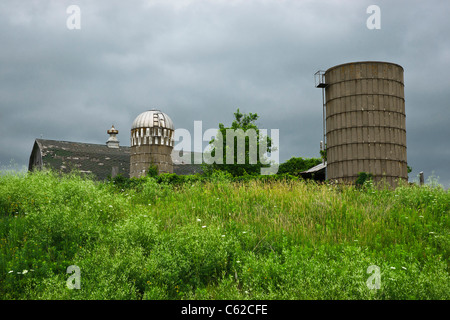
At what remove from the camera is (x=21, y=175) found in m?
15.0

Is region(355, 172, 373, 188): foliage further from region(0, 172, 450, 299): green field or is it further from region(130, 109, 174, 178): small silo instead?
region(130, 109, 174, 178): small silo

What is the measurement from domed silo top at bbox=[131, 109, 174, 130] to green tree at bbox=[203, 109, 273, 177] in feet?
14.7

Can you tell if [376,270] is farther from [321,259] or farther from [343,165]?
[343,165]

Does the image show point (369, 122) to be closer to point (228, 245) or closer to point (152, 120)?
point (228, 245)

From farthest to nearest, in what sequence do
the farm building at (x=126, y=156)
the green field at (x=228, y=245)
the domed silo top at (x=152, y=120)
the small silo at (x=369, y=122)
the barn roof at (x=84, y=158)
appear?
1. the barn roof at (x=84, y=158)
2. the domed silo top at (x=152, y=120)
3. the farm building at (x=126, y=156)
4. the small silo at (x=369, y=122)
5. the green field at (x=228, y=245)

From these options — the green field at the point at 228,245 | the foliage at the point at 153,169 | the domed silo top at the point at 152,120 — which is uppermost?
the domed silo top at the point at 152,120

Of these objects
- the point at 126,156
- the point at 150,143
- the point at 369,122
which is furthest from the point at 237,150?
the point at 369,122

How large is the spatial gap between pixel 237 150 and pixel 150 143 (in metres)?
7.57

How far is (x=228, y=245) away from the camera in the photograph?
847 centimetres

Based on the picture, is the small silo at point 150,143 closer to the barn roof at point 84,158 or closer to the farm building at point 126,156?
the farm building at point 126,156

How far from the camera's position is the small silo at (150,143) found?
3497cm

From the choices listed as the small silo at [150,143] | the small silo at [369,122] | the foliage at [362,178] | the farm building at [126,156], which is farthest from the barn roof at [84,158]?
the foliage at [362,178]

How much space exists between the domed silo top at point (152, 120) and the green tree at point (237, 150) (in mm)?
4483

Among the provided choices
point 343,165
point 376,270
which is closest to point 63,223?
point 376,270
